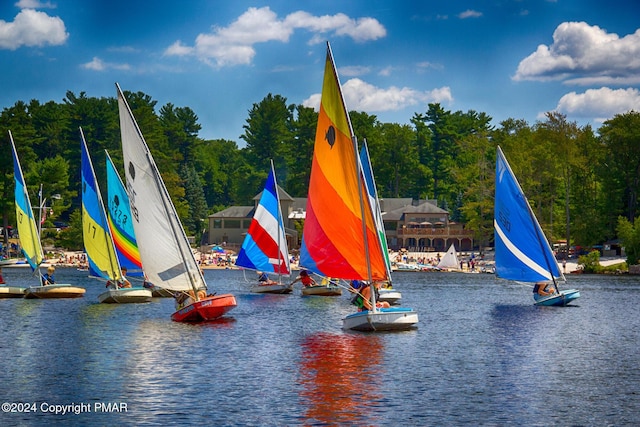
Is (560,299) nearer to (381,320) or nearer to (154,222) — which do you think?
(381,320)

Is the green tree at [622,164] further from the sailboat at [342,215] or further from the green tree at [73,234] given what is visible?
the sailboat at [342,215]

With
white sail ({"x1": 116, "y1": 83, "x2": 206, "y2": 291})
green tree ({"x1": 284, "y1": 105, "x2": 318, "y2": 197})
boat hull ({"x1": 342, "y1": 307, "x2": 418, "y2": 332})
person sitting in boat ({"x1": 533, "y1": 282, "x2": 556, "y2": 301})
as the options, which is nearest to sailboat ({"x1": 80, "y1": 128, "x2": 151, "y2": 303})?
white sail ({"x1": 116, "y1": 83, "x2": 206, "y2": 291})

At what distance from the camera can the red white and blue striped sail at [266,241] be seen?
244 feet

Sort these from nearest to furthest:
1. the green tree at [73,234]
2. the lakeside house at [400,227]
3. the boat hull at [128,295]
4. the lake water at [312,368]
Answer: the lake water at [312,368], the boat hull at [128,295], the green tree at [73,234], the lakeside house at [400,227]

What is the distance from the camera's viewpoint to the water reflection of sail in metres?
29.4

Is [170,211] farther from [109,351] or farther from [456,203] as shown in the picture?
[456,203]

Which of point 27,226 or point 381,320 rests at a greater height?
point 27,226

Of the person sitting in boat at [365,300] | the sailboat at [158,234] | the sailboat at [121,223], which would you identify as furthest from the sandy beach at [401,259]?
the person sitting in boat at [365,300]

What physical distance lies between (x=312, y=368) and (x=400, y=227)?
125 m

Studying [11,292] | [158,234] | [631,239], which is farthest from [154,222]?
[631,239]

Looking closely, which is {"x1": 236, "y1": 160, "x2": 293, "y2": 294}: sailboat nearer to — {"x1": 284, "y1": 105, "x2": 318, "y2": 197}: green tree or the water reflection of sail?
the water reflection of sail

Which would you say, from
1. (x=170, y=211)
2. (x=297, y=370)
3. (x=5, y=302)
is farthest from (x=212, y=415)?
(x=5, y=302)

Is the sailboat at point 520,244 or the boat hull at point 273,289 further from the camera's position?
the boat hull at point 273,289

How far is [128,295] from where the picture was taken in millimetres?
60875
